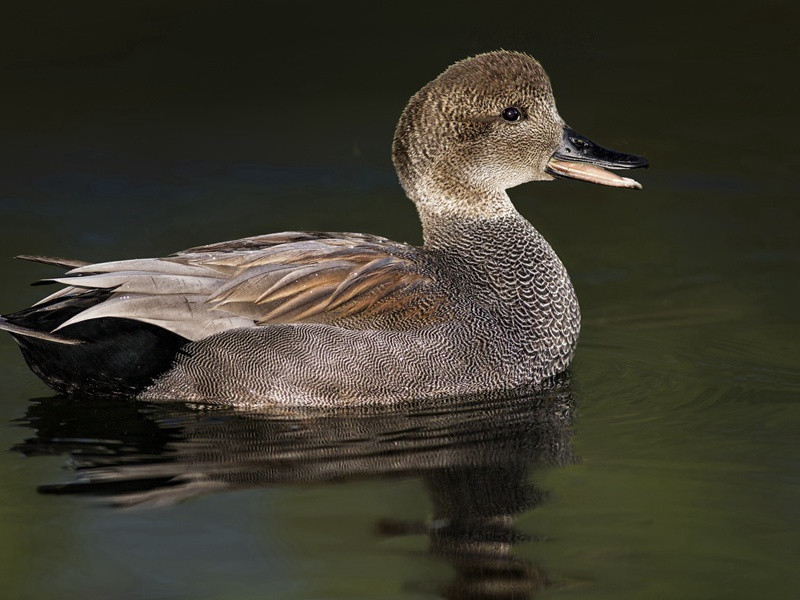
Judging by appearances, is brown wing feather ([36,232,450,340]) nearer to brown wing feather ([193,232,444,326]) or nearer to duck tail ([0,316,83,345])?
brown wing feather ([193,232,444,326])

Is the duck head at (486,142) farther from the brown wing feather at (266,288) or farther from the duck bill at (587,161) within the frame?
the brown wing feather at (266,288)

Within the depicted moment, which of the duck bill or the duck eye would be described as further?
the duck bill

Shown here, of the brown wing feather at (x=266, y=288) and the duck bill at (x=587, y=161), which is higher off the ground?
the duck bill at (x=587, y=161)

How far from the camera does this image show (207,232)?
9969 millimetres

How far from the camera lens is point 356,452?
6.42 metres

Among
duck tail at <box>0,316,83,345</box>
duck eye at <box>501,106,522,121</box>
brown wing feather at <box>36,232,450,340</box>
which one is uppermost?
duck eye at <box>501,106,522,121</box>

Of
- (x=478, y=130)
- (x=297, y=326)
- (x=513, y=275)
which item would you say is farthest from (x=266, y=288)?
(x=478, y=130)

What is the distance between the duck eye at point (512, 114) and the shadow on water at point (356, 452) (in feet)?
4.78

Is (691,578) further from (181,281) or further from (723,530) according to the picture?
(181,281)

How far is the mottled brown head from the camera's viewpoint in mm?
7633

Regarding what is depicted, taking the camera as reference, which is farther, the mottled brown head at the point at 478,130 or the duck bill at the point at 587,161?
the duck bill at the point at 587,161

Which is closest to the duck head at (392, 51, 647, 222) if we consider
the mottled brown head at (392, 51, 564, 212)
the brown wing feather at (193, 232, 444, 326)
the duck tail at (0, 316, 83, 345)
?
the mottled brown head at (392, 51, 564, 212)

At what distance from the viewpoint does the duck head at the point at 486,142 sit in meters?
7.64

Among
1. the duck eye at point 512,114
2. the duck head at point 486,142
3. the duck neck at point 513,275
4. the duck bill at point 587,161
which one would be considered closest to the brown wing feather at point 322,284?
the duck neck at point 513,275
